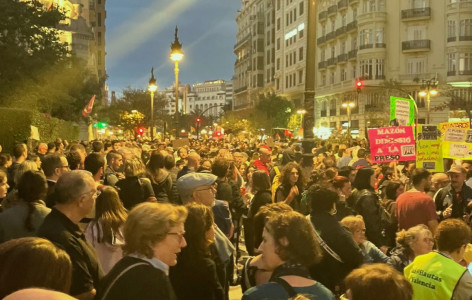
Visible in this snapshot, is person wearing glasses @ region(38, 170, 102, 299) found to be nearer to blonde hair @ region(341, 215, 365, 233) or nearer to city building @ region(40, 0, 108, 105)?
blonde hair @ region(341, 215, 365, 233)

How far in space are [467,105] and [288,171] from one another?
3706 centimetres

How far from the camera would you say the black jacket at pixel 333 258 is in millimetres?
5367

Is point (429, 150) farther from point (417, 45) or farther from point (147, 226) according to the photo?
point (417, 45)

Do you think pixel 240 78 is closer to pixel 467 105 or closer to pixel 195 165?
pixel 467 105

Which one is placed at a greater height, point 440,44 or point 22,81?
point 440,44

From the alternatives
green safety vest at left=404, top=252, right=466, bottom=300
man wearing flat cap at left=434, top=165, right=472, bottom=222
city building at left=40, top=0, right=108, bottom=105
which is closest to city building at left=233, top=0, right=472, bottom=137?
city building at left=40, top=0, right=108, bottom=105

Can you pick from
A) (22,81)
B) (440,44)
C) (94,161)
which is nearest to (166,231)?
(94,161)

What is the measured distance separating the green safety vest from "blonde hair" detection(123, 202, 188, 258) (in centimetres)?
201

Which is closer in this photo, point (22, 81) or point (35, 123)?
point (35, 123)

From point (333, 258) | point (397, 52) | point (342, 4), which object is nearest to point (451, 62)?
point (397, 52)

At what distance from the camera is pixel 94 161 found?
733 cm

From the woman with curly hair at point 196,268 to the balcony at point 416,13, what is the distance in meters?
57.5

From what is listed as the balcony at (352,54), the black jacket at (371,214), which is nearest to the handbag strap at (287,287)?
the black jacket at (371,214)

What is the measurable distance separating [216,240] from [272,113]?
7030 cm
